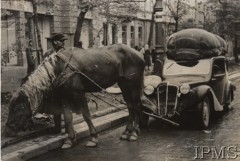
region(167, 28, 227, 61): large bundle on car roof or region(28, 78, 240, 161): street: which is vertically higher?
region(167, 28, 227, 61): large bundle on car roof

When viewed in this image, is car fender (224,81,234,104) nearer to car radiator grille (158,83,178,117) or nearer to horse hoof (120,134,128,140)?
car radiator grille (158,83,178,117)

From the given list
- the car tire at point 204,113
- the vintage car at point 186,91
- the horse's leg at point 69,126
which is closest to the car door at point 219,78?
the vintage car at point 186,91

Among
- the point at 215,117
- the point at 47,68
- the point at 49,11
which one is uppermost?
the point at 49,11

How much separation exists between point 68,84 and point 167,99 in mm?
2609

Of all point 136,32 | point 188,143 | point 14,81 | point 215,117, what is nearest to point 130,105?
point 188,143

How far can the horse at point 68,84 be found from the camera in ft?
25.7

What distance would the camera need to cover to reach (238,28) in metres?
36.5

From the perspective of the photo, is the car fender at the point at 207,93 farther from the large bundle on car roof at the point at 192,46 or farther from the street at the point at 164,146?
the large bundle on car roof at the point at 192,46

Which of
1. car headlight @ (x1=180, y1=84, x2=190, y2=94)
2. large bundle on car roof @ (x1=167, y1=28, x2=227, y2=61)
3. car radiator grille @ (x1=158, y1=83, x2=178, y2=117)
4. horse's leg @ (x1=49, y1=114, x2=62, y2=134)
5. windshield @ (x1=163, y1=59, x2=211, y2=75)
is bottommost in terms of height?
horse's leg @ (x1=49, y1=114, x2=62, y2=134)

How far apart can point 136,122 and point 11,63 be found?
11.6 meters

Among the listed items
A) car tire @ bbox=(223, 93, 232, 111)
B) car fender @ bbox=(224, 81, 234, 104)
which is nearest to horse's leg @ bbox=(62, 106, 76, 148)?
car fender @ bbox=(224, 81, 234, 104)

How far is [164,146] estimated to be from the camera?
26.9 feet

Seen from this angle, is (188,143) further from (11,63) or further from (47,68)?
(11,63)

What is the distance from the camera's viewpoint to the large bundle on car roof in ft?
36.9
